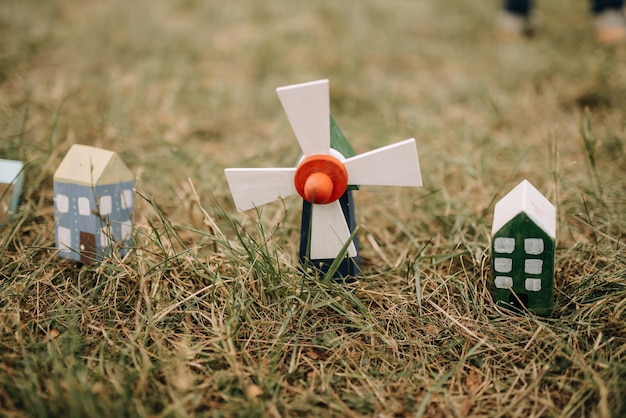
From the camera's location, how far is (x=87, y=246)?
5.16 ft

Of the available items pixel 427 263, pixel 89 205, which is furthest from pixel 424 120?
pixel 89 205

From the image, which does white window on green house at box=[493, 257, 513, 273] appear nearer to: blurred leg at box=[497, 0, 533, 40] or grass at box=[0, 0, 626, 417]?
grass at box=[0, 0, 626, 417]

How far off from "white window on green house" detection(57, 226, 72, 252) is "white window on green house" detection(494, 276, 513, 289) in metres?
1.30

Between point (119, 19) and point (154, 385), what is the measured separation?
12.7ft

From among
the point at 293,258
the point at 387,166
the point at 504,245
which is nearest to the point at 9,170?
the point at 293,258

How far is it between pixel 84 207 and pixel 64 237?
142 mm

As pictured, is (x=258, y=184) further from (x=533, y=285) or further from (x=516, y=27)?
(x=516, y=27)

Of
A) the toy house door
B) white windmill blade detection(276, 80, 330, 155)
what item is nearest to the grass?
the toy house door

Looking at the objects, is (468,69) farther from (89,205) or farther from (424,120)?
(89,205)

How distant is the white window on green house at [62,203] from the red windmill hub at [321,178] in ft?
2.43

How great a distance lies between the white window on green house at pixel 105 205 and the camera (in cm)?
155

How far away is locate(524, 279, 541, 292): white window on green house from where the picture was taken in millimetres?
1384

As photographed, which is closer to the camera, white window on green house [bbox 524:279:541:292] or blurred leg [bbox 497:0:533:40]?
white window on green house [bbox 524:279:541:292]

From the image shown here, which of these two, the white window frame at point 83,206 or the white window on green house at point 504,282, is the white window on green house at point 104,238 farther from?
the white window on green house at point 504,282
